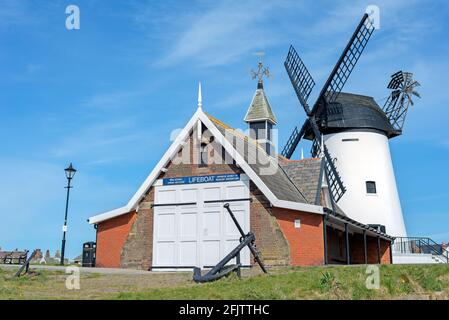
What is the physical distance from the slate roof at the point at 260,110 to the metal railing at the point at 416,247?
15128 millimetres

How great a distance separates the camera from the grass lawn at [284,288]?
38.6 ft

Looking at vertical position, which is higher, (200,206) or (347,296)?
(200,206)

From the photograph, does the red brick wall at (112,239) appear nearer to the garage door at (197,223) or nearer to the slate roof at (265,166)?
the garage door at (197,223)

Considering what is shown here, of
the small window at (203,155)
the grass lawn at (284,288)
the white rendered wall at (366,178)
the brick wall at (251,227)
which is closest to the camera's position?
the grass lawn at (284,288)

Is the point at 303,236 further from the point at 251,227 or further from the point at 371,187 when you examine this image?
the point at 371,187

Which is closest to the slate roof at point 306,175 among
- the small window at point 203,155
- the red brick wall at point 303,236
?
the red brick wall at point 303,236

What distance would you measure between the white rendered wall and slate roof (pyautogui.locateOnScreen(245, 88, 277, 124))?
10765 mm

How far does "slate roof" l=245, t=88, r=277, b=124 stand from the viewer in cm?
2819

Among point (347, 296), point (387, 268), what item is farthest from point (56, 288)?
point (387, 268)

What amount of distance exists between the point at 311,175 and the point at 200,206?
20.6 ft

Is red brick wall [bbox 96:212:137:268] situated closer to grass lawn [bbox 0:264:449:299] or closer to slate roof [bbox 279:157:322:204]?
slate roof [bbox 279:157:322:204]

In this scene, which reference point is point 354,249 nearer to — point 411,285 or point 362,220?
point 362,220

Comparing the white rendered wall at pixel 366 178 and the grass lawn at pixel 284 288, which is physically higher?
the white rendered wall at pixel 366 178
